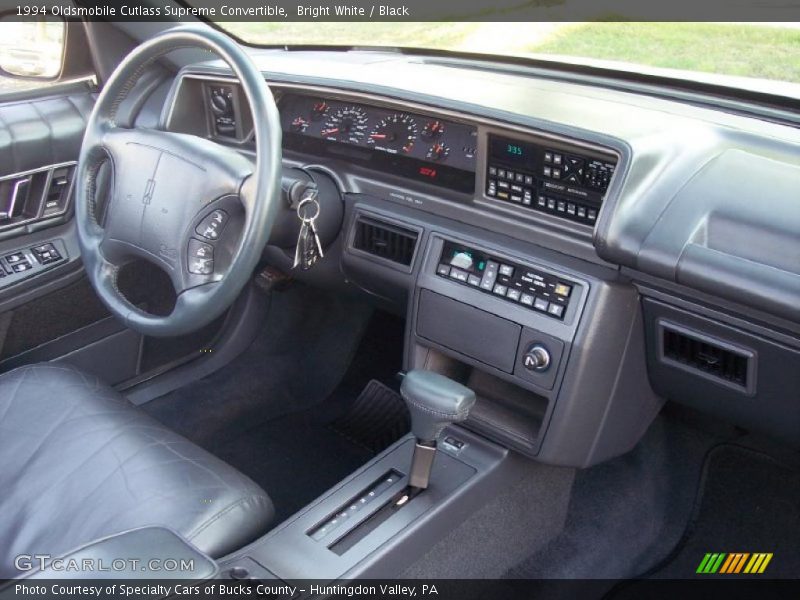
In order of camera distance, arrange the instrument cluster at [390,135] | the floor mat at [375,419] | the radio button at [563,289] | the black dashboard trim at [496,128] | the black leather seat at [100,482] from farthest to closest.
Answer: the floor mat at [375,419]
the instrument cluster at [390,135]
the radio button at [563,289]
the black dashboard trim at [496,128]
the black leather seat at [100,482]

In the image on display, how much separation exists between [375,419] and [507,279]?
34.8 inches

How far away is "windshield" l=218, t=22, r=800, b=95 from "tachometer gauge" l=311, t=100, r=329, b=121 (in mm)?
417

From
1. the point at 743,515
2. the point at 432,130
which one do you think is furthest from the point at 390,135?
the point at 743,515

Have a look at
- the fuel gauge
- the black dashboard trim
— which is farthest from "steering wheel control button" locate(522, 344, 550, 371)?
the fuel gauge

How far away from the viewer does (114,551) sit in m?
1.23

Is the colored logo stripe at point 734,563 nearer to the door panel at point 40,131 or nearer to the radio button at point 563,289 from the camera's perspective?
the radio button at point 563,289

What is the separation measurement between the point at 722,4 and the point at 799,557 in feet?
4.35

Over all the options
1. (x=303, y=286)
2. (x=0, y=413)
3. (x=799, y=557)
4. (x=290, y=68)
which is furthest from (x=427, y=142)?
(x=799, y=557)

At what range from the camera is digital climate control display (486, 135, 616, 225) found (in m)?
1.70

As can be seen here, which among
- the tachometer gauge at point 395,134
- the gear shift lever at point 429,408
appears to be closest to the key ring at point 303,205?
the tachometer gauge at point 395,134

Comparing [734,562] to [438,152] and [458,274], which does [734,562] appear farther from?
[438,152]

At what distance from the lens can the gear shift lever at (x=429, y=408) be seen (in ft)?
5.34

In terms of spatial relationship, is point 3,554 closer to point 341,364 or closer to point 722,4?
point 341,364

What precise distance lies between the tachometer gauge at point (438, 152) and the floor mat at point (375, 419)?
82cm
